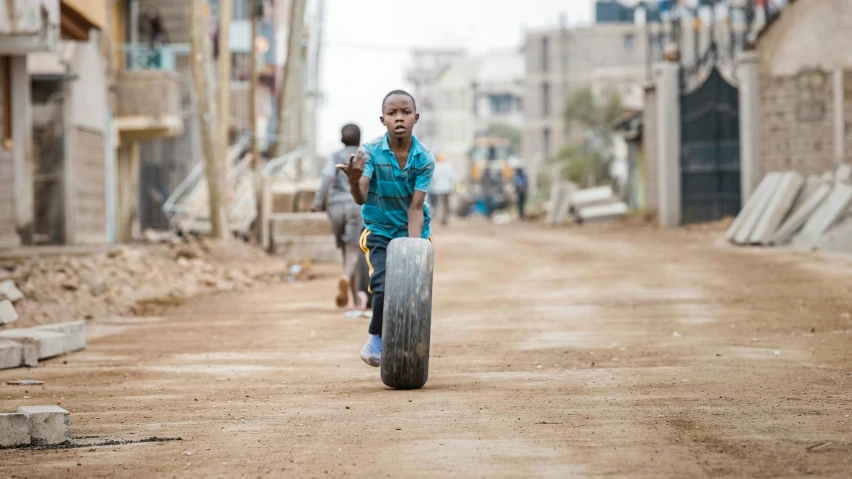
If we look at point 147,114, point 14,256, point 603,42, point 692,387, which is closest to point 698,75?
point 147,114

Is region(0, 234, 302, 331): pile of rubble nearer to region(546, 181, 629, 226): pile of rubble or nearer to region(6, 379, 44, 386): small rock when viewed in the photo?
region(6, 379, 44, 386): small rock

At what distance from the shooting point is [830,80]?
25078 millimetres

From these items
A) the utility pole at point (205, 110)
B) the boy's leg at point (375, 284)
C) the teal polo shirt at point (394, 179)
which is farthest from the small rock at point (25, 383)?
the utility pole at point (205, 110)

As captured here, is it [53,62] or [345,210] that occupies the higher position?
[53,62]

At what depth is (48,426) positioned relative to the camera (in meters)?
6.27

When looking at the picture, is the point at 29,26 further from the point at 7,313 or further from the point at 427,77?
the point at 427,77

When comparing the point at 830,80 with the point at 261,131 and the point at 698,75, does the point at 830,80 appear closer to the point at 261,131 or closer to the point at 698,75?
the point at 698,75

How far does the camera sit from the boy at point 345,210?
13.3m

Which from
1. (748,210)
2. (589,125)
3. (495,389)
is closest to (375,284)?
(495,389)

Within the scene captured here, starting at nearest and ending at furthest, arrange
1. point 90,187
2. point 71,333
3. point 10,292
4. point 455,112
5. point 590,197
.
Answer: point 71,333, point 10,292, point 90,187, point 590,197, point 455,112

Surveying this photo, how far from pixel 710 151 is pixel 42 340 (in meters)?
21.0

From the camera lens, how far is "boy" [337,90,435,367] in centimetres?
841

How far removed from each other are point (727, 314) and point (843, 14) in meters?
13.6

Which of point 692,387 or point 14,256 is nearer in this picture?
point 692,387
